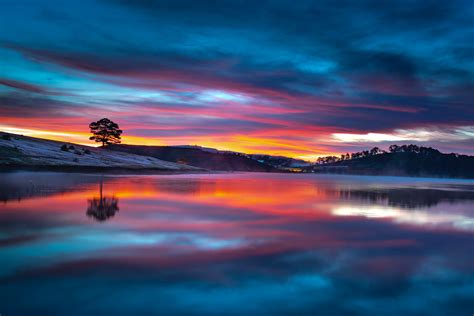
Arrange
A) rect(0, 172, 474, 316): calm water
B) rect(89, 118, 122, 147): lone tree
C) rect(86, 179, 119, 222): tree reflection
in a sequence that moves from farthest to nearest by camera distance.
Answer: rect(89, 118, 122, 147): lone tree
rect(86, 179, 119, 222): tree reflection
rect(0, 172, 474, 316): calm water

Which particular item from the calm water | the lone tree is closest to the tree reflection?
the calm water

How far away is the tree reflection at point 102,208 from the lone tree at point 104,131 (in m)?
100

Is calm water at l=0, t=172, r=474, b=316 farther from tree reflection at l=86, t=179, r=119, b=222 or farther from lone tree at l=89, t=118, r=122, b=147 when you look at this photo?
lone tree at l=89, t=118, r=122, b=147

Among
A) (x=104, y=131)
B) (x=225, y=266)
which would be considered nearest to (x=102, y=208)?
(x=225, y=266)

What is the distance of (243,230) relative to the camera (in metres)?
15.3

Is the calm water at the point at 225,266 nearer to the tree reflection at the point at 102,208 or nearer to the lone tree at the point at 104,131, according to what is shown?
the tree reflection at the point at 102,208

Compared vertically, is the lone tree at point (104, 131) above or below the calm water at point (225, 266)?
above

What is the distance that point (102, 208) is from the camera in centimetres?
1997

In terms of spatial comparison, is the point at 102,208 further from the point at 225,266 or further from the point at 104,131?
the point at 104,131

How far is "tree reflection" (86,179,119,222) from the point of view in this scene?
682 inches

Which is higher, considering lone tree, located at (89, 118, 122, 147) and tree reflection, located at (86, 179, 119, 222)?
lone tree, located at (89, 118, 122, 147)

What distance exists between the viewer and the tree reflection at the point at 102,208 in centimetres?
1733

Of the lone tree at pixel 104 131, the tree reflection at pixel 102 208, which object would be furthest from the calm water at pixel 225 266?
the lone tree at pixel 104 131

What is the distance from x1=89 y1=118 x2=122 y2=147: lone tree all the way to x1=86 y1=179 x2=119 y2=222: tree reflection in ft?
330
